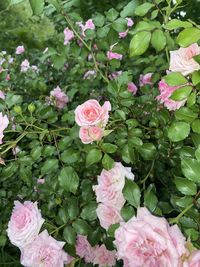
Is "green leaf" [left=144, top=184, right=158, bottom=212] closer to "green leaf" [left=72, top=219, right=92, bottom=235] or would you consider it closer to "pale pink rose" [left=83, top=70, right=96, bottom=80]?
"green leaf" [left=72, top=219, right=92, bottom=235]

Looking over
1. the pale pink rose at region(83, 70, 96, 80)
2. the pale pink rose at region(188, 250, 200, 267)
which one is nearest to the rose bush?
the pale pink rose at region(188, 250, 200, 267)

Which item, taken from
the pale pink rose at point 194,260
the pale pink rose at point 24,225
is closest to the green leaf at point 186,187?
the pale pink rose at point 194,260

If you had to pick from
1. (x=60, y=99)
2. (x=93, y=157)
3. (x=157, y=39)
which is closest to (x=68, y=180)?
(x=93, y=157)

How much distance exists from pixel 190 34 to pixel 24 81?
1431mm

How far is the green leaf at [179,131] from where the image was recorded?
110cm

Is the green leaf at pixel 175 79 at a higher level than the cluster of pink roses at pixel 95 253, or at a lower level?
higher

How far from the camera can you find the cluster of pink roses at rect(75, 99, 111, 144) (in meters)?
1.19

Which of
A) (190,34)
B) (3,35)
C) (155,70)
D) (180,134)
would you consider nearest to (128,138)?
(180,134)

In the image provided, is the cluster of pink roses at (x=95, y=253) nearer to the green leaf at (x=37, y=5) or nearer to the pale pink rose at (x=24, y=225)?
the pale pink rose at (x=24, y=225)

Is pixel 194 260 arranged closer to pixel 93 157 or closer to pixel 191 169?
pixel 191 169

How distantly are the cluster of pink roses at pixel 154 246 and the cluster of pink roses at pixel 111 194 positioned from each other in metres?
0.25

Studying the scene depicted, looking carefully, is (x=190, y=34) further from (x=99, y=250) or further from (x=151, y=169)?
(x=99, y=250)

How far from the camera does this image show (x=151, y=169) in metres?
1.40

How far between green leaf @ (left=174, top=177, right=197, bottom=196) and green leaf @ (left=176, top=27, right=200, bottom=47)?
1.03 feet
